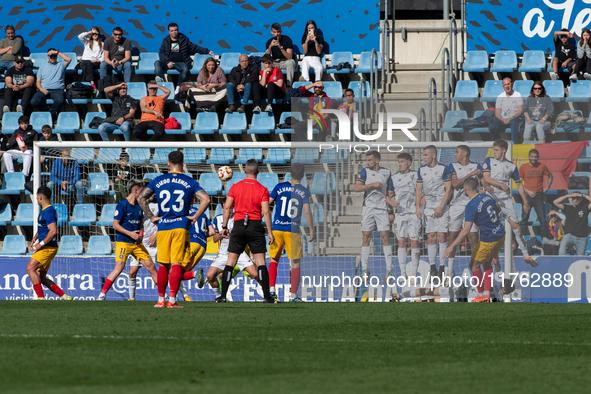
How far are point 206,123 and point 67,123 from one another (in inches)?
126

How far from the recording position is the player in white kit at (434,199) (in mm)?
11445

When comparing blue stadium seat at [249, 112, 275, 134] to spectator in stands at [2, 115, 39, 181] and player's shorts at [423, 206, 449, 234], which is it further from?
player's shorts at [423, 206, 449, 234]

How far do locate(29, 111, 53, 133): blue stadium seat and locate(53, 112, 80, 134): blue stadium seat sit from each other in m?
0.22

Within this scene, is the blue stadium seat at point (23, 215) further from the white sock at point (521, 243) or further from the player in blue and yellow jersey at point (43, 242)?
the white sock at point (521, 243)

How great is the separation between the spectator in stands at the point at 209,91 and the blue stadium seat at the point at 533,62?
642 centimetres

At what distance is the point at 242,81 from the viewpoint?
16.4 m

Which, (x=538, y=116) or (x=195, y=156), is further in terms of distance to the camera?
(x=195, y=156)

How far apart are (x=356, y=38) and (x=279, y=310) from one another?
1043cm

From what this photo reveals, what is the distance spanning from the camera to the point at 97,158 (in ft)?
47.4

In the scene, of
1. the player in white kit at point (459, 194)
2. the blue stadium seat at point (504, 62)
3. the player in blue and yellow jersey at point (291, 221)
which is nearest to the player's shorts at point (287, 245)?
the player in blue and yellow jersey at point (291, 221)

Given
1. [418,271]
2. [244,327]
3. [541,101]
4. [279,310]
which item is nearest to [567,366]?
[244,327]

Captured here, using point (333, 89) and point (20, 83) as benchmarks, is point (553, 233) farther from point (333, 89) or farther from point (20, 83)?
point (20, 83)

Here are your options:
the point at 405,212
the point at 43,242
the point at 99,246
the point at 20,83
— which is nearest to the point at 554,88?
the point at 405,212

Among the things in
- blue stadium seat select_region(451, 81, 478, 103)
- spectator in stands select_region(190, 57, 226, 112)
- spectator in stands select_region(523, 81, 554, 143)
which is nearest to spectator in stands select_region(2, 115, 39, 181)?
spectator in stands select_region(190, 57, 226, 112)
